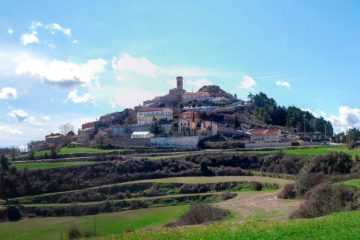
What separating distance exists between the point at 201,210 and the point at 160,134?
242 feet

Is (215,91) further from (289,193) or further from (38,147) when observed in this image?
(289,193)

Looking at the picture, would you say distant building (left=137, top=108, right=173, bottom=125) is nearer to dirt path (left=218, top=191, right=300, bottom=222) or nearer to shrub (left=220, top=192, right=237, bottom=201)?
shrub (left=220, top=192, right=237, bottom=201)

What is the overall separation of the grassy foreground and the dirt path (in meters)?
10.1

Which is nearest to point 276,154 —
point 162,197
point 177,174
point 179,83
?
point 177,174

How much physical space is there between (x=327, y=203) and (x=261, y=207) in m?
11.0

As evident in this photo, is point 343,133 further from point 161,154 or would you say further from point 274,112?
point 161,154

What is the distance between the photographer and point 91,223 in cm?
3675

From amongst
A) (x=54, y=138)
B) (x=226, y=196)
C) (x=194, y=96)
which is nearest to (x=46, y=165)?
(x=226, y=196)

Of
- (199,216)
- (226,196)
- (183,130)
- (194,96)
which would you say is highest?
(194,96)

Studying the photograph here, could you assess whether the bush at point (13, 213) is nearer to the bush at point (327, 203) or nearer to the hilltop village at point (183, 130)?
the bush at point (327, 203)

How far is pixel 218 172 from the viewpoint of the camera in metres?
65.0

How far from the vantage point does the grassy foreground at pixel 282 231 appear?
16391 mm

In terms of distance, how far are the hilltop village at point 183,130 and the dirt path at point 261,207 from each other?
45582 millimetres

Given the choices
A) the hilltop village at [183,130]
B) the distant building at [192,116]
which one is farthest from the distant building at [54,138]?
the distant building at [192,116]
